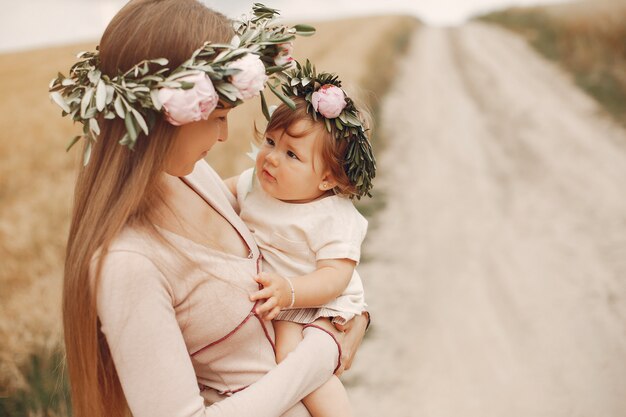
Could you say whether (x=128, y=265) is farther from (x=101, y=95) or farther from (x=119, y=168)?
(x=101, y=95)

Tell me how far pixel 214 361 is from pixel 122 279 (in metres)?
0.43

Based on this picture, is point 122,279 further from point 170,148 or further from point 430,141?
point 430,141

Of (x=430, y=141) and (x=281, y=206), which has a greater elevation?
(x=281, y=206)

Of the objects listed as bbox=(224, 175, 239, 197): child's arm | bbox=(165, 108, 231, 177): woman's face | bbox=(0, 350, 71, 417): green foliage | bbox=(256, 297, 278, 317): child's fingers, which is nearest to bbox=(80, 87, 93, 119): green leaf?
bbox=(165, 108, 231, 177): woman's face

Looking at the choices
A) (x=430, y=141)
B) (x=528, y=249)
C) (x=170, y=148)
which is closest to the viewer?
(x=170, y=148)

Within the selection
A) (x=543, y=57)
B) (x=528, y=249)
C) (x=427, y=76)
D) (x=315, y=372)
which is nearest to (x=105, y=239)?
(x=315, y=372)

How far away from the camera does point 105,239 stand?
1608 millimetres

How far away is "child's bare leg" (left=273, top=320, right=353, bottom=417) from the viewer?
6.56 ft

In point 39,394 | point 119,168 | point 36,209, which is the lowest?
point 36,209

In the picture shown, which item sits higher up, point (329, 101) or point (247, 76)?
point (247, 76)

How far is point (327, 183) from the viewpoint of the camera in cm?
241

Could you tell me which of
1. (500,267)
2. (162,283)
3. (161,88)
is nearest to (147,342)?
(162,283)

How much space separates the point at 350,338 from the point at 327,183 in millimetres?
551

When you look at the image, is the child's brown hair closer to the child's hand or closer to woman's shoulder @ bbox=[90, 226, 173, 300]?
the child's hand
